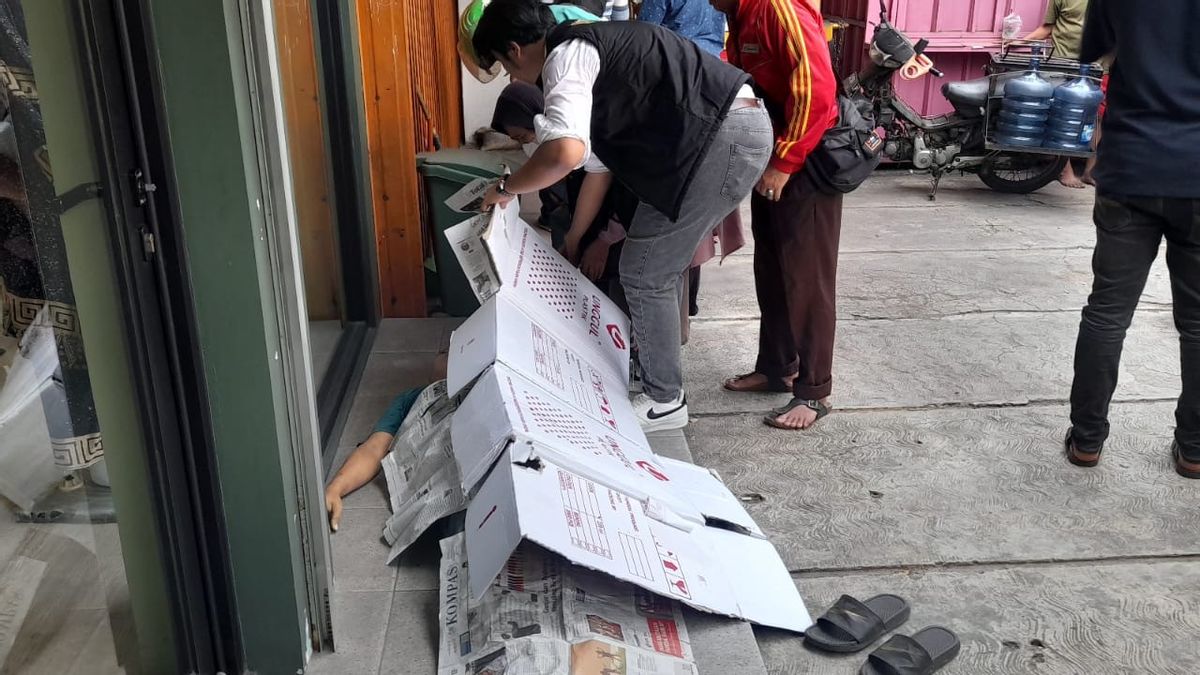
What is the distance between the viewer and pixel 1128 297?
3.06m

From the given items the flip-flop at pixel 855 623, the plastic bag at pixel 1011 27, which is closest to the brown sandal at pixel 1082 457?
the flip-flop at pixel 855 623

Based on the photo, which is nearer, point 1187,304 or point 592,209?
point 1187,304

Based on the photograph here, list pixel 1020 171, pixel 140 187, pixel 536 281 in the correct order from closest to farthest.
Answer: pixel 140 187 < pixel 536 281 < pixel 1020 171

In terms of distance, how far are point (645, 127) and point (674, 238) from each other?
1.28ft

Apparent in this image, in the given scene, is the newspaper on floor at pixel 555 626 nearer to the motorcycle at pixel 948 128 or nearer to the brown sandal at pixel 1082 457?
the brown sandal at pixel 1082 457

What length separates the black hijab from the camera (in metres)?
3.82

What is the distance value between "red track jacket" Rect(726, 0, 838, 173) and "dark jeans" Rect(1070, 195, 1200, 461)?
874 mm

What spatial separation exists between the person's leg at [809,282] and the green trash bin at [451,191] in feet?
4.49

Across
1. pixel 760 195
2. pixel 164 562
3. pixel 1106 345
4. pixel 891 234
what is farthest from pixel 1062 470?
pixel 891 234

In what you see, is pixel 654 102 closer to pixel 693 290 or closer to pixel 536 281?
pixel 536 281

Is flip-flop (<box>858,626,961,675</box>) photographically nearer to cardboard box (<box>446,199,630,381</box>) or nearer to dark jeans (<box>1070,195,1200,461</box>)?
dark jeans (<box>1070,195,1200,461</box>)

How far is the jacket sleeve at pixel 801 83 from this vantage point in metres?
3.00

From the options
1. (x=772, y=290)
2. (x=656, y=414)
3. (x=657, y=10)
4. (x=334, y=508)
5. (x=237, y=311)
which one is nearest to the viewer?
(x=237, y=311)

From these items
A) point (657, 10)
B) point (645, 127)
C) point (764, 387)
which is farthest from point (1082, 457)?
point (657, 10)
